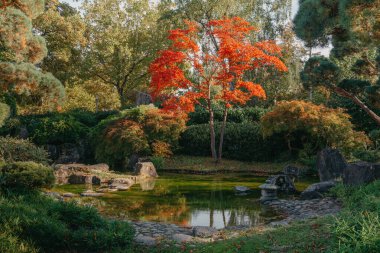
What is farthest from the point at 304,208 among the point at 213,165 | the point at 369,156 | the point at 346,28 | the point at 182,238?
the point at 213,165

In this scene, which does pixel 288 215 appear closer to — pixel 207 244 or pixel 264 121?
pixel 207 244

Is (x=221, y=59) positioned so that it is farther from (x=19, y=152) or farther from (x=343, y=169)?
(x=19, y=152)

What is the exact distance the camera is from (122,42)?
86.3 feet

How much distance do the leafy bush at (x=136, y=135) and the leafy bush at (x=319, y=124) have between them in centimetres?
411

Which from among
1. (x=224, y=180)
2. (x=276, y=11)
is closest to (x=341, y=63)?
(x=276, y=11)

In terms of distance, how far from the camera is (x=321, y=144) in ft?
50.9

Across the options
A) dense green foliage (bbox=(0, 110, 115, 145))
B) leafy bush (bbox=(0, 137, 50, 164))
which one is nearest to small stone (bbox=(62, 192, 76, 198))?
leafy bush (bbox=(0, 137, 50, 164))

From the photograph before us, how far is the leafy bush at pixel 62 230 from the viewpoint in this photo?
538cm

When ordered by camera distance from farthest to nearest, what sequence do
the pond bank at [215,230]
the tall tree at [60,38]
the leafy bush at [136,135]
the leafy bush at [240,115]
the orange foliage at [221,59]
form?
the tall tree at [60,38] → the leafy bush at [240,115] → the leafy bush at [136,135] → the orange foliage at [221,59] → the pond bank at [215,230]

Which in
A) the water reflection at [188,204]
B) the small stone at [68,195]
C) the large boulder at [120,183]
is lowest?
the water reflection at [188,204]

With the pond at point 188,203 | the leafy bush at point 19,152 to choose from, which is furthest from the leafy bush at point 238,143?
the leafy bush at point 19,152

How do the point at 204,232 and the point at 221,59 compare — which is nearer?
the point at 204,232

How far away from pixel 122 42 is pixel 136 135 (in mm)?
11566

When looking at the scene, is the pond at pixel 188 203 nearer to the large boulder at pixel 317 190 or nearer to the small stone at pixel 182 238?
the large boulder at pixel 317 190
